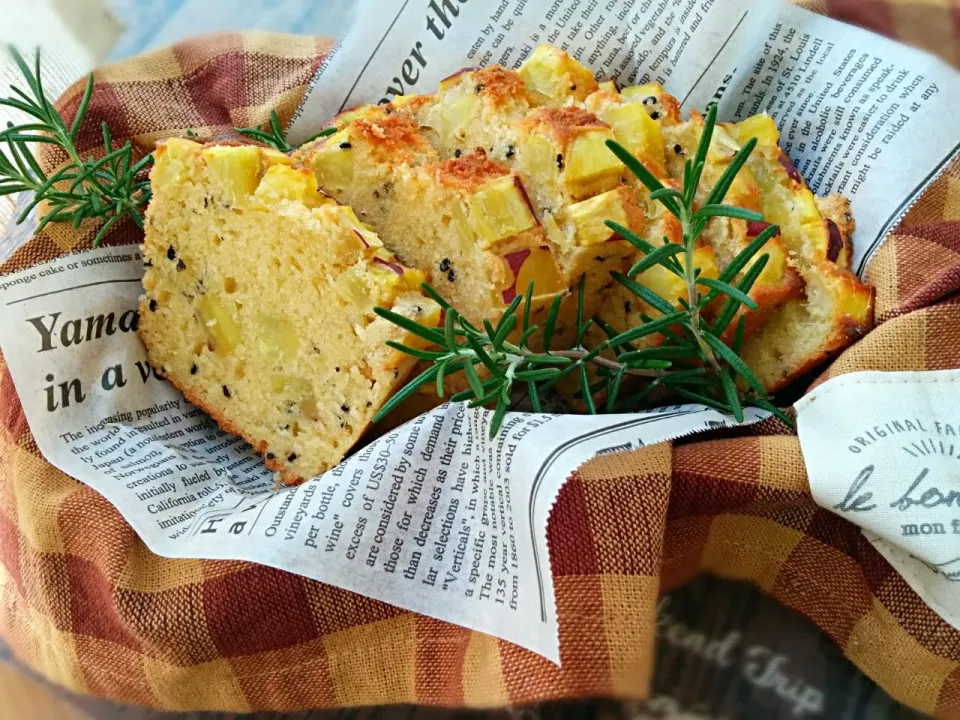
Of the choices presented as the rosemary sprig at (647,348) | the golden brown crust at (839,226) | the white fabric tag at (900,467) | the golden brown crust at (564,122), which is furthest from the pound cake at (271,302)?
the golden brown crust at (839,226)

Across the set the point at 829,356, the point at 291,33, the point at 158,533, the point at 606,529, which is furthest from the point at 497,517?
the point at 291,33

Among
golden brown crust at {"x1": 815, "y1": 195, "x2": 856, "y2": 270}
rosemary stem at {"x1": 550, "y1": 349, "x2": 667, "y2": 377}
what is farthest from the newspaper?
rosemary stem at {"x1": 550, "y1": 349, "x2": 667, "y2": 377}

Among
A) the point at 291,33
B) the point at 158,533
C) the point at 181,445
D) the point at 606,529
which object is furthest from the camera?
the point at 291,33

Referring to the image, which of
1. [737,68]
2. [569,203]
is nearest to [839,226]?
[737,68]

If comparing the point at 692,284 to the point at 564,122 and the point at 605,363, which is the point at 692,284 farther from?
the point at 564,122

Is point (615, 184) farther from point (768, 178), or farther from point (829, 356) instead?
point (829, 356)

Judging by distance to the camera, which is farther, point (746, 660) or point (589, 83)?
point (589, 83)
